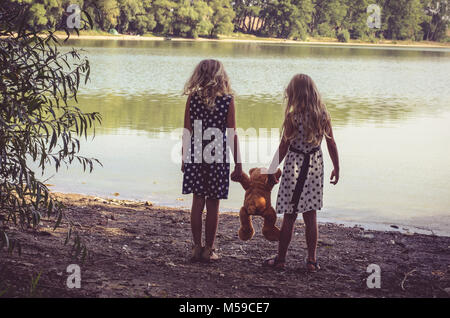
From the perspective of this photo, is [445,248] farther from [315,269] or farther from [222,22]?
[222,22]

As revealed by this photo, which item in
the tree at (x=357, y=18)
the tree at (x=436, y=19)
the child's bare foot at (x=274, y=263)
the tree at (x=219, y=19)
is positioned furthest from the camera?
the tree at (x=436, y=19)

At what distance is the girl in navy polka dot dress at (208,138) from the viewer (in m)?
4.02

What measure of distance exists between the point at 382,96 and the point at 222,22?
217 ft

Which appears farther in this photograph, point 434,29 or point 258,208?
point 434,29

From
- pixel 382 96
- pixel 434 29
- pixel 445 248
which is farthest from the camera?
pixel 434 29

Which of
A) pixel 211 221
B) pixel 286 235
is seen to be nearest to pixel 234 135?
pixel 211 221

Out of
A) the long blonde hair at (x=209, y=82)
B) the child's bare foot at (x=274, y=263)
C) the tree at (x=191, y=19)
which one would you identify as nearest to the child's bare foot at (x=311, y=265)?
the child's bare foot at (x=274, y=263)

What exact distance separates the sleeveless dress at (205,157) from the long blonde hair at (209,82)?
4 cm

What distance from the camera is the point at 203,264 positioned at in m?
4.07

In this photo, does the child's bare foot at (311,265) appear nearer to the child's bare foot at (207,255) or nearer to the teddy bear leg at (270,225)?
the teddy bear leg at (270,225)

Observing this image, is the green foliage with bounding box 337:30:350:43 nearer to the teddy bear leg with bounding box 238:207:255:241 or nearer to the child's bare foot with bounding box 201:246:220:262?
the teddy bear leg with bounding box 238:207:255:241

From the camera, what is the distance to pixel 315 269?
4.05 meters
